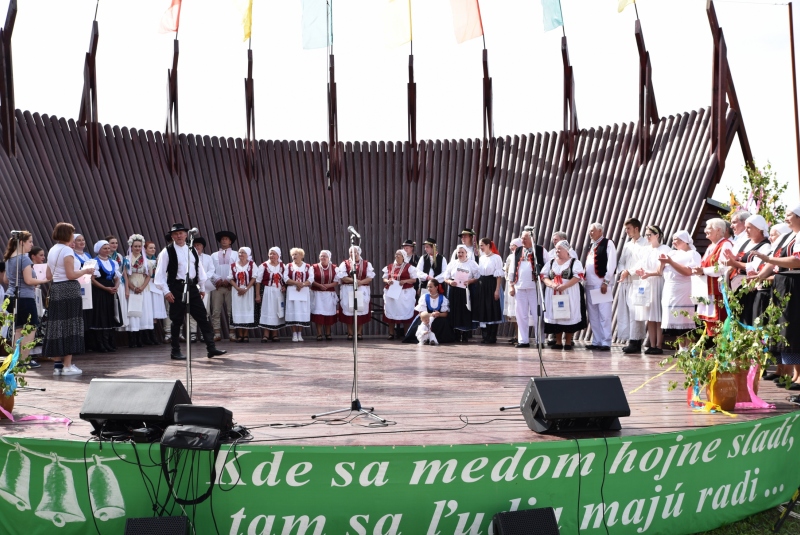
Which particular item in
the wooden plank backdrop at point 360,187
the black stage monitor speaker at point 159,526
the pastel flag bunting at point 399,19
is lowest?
the black stage monitor speaker at point 159,526

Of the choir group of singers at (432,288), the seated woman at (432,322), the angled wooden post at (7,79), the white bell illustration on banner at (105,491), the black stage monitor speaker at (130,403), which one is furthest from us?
the seated woman at (432,322)

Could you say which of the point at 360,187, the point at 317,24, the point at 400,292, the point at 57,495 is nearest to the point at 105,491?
the point at 57,495

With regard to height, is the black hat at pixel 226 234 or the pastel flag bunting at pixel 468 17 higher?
the pastel flag bunting at pixel 468 17

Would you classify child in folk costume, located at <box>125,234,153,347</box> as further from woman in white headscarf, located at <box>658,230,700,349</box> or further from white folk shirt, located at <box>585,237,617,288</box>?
woman in white headscarf, located at <box>658,230,700,349</box>

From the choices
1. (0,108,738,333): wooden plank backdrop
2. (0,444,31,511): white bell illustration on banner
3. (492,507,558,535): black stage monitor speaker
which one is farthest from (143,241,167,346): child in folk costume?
(492,507,558,535): black stage monitor speaker

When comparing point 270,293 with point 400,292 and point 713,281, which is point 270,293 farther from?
point 713,281

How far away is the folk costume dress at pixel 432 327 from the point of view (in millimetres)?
9781

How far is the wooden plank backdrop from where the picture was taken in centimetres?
Answer: 957

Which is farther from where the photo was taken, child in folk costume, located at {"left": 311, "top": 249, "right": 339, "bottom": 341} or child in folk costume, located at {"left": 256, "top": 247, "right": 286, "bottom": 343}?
child in folk costume, located at {"left": 311, "top": 249, "right": 339, "bottom": 341}

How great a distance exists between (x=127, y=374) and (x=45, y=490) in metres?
3.13

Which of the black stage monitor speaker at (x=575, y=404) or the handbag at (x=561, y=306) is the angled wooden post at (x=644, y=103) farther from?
the black stage monitor speaker at (x=575, y=404)

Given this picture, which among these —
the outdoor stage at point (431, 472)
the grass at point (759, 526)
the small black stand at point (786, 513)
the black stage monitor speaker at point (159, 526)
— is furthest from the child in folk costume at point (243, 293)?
the small black stand at point (786, 513)

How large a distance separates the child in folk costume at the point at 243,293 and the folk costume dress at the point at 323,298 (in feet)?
2.69

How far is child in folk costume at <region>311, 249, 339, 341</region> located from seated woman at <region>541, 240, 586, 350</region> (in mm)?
3259
